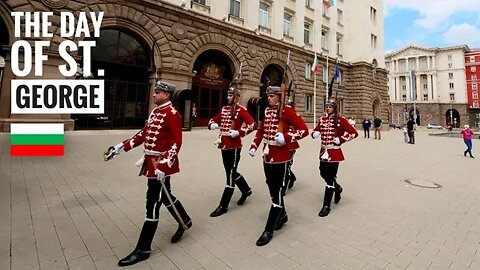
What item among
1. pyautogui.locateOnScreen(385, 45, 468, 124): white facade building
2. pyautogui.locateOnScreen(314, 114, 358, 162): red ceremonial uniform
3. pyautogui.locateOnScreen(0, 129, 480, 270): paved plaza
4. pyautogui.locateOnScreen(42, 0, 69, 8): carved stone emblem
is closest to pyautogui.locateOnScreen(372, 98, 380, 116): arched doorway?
pyautogui.locateOnScreen(0, 129, 480, 270): paved plaza

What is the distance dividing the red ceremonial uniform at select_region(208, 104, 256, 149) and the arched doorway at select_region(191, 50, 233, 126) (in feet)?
54.0

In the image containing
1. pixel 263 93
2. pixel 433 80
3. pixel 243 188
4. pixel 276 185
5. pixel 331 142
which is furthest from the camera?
pixel 433 80

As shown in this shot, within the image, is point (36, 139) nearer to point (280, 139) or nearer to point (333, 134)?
point (280, 139)

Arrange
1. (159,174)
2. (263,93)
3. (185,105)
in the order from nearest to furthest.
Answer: (159,174) → (185,105) → (263,93)

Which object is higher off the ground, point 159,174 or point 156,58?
point 156,58

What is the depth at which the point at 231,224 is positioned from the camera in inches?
162

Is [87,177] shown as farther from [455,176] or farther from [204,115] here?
[204,115]

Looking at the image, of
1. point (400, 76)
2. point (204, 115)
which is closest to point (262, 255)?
point (204, 115)

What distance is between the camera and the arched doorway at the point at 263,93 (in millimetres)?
22172

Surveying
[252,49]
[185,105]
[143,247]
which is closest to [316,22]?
[252,49]

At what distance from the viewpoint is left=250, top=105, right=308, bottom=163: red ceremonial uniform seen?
146 inches

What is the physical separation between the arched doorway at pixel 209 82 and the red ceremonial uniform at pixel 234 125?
649 inches

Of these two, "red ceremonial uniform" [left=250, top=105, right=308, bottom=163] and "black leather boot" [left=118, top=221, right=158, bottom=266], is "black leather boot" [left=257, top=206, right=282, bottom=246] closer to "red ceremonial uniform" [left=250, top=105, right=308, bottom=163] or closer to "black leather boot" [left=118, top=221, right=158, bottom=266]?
"red ceremonial uniform" [left=250, top=105, right=308, bottom=163]

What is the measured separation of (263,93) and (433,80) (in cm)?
7955
